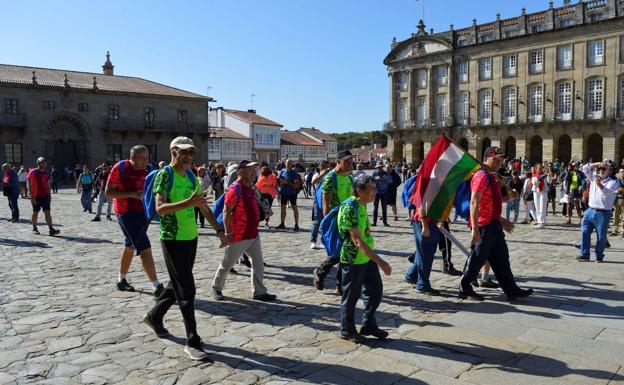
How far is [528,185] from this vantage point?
13969 millimetres

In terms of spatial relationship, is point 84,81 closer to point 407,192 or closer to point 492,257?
point 407,192

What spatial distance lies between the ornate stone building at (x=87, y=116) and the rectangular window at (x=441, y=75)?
23743mm

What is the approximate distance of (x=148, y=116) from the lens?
44781 mm

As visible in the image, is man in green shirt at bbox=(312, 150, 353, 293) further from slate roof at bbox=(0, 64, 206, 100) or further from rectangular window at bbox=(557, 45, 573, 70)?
rectangular window at bbox=(557, 45, 573, 70)

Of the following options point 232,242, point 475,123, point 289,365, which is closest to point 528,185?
point 232,242

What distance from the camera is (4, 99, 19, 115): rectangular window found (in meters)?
38.0

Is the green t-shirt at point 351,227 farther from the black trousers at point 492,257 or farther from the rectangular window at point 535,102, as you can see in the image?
the rectangular window at point 535,102

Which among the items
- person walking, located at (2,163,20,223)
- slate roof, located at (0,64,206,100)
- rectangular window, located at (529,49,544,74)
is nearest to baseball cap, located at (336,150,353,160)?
person walking, located at (2,163,20,223)

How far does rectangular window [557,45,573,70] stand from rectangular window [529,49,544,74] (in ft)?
4.74

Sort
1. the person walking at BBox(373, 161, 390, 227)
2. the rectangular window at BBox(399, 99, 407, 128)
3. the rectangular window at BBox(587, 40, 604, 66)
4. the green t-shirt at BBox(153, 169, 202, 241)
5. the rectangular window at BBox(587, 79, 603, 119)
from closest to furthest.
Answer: the green t-shirt at BBox(153, 169, 202, 241) → the person walking at BBox(373, 161, 390, 227) → the rectangular window at BBox(587, 40, 604, 66) → the rectangular window at BBox(587, 79, 603, 119) → the rectangular window at BBox(399, 99, 407, 128)

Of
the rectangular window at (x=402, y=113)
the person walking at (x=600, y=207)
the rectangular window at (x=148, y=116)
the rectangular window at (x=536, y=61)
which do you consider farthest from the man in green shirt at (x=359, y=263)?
the rectangular window at (x=402, y=113)

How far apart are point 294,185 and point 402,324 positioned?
24.9 feet

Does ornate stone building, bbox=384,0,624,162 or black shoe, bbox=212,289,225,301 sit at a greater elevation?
ornate stone building, bbox=384,0,624,162

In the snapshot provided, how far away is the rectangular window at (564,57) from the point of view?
46.1 metres
